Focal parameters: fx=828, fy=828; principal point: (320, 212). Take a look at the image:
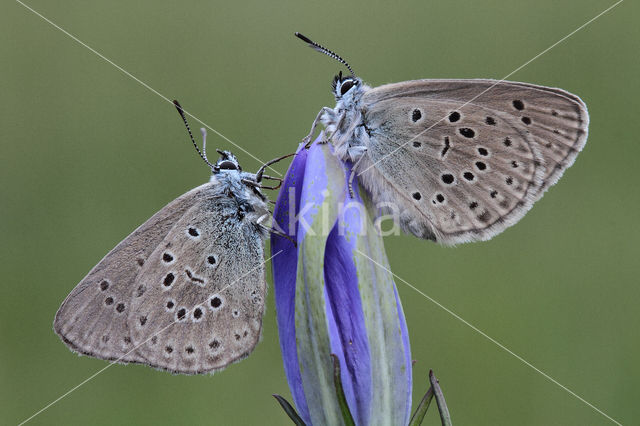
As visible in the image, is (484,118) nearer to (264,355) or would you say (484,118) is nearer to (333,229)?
(333,229)

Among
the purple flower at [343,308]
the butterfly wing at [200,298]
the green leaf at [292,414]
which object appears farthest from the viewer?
the butterfly wing at [200,298]

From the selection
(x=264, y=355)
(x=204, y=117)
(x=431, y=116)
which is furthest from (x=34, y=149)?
(x=431, y=116)

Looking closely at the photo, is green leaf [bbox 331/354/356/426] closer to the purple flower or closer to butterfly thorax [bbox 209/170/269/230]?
the purple flower

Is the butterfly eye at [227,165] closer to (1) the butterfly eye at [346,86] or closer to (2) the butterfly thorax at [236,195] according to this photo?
(2) the butterfly thorax at [236,195]

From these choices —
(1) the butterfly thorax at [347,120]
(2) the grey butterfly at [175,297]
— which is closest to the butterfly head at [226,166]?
(2) the grey butterfly at [175,297]

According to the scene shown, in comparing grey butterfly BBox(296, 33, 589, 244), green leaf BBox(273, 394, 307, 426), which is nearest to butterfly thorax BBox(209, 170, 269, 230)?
grey butterfly BBox(296, 33, 589, 244)
